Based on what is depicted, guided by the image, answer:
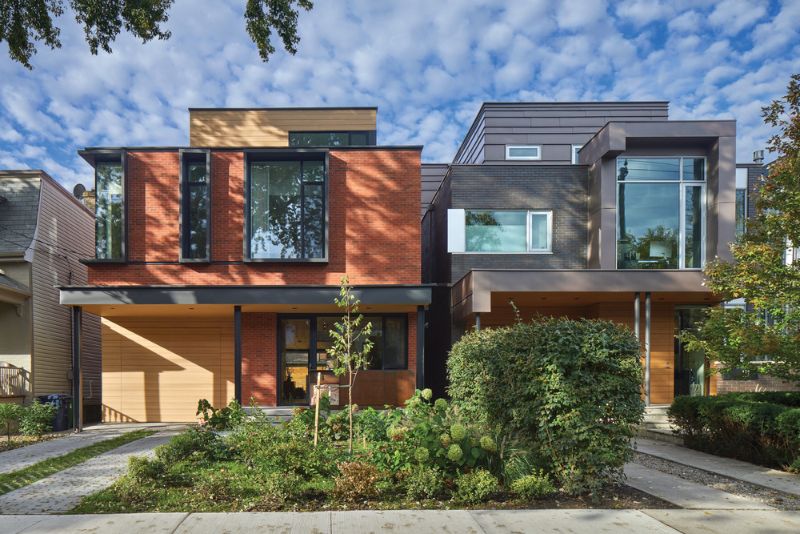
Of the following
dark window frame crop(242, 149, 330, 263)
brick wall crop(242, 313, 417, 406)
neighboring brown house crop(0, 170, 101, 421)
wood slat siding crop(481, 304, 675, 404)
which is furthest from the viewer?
wood slat siding crop(481, 304, 675, 404)

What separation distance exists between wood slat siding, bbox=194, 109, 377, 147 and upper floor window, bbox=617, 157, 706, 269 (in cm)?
863

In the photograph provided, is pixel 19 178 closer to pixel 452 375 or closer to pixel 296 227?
pixel 296 227

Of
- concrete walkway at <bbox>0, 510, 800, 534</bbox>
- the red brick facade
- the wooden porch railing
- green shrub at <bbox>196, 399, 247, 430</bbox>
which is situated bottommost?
the wooden porch railing

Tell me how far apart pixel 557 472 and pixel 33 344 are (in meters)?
14.5

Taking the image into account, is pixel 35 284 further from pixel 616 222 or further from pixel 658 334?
pixel 658 334

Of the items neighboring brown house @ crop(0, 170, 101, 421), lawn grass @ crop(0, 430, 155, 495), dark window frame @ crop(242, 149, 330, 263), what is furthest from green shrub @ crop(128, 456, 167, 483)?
neighboring brown house @ crop(0, 170, 101, 421)

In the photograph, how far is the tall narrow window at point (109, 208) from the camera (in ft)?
44.3

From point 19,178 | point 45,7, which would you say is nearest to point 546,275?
point 45,7

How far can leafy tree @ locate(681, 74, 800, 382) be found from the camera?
8828mm

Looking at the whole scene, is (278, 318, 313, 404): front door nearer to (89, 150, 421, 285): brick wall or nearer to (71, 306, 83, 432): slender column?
(89, 150, 421, 285): brick wall

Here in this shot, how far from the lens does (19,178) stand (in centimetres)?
1512

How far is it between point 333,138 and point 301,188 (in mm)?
5075

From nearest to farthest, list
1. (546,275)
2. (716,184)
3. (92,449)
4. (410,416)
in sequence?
(410,416), (92,449), (546,275), (716,184)

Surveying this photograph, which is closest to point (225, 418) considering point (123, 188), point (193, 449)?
point (193, 449)
